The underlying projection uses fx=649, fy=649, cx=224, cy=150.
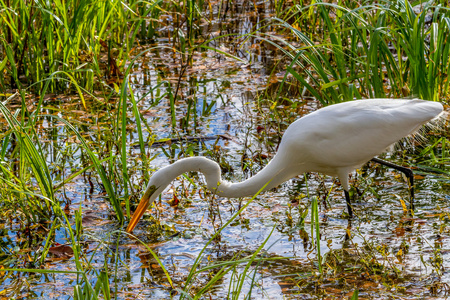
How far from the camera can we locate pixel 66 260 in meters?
4.04

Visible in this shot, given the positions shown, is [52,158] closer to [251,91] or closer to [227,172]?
[227,172]

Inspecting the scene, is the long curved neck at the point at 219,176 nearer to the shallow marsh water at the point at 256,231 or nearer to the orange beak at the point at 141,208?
the orange beak at the point at 141,208

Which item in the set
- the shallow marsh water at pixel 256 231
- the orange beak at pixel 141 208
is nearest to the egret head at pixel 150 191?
the orange beak at pixel 141 208

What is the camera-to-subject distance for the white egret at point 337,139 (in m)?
4.41

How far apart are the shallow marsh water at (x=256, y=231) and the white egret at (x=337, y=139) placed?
0.23 meters

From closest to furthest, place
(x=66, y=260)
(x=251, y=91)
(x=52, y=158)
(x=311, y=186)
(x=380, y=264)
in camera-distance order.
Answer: (x=380, y=264), (x=66, y=260), (x=311, y=186), (x=52, y=158), (x=251, y=91)

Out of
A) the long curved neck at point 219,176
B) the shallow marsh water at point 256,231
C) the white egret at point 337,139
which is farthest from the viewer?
the white egret at point 337,139

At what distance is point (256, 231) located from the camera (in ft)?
14.5

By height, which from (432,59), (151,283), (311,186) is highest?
(432,59)

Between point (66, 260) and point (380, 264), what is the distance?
6.26ft

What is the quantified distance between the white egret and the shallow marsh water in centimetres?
23

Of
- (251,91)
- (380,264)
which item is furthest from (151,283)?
(251,91)

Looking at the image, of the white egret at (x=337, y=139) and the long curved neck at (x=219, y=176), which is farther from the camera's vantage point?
the white egret at (x=337, y=139)

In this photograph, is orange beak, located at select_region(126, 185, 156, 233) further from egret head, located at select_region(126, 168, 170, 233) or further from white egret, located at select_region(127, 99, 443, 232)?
white egret, located at select_region(127, 99, 443, 232)
